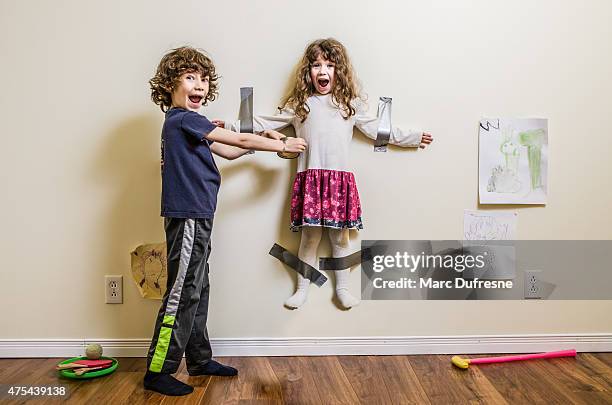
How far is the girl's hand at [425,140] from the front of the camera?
6.68ft

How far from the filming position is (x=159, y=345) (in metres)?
1.70

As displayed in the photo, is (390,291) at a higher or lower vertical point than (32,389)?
higher

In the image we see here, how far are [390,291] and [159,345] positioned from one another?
2.80ft

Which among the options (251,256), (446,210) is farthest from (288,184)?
(446,210)

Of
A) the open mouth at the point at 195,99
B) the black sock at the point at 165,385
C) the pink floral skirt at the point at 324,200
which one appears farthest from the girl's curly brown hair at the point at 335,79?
the black sock at the point at 165,385

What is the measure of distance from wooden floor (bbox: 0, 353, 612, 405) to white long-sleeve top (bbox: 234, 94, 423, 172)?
2.27ft

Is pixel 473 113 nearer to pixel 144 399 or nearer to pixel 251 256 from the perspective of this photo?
pixel 251 256

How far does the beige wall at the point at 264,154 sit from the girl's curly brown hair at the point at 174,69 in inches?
6.5

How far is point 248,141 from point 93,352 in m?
0.88

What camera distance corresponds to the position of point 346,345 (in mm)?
2049

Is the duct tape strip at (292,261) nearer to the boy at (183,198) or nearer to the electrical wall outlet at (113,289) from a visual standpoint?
the boy at (183,198)

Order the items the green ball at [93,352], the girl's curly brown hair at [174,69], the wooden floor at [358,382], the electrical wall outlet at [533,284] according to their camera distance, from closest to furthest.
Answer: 1. the wooden floor at [358,382]
2. the girl's curly brown hair at [174,69]
3. the green ball at [93,352]
4. the electrical wall outlet at [533,284]

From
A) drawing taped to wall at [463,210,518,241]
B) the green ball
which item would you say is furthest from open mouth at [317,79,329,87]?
the green ball

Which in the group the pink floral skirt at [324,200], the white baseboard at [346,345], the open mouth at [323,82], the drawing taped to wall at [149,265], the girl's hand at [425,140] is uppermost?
the open mouth at [323,82]
